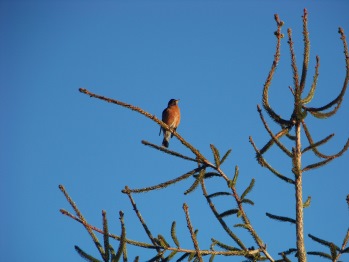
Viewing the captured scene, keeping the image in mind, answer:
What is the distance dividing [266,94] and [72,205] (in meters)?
1.75

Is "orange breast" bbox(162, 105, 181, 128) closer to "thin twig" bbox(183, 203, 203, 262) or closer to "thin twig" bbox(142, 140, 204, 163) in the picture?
"thin twig" bbox(142, 140, 204, 163)

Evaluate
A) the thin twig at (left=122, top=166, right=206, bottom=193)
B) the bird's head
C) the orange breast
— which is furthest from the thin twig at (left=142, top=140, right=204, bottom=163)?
the bird's head

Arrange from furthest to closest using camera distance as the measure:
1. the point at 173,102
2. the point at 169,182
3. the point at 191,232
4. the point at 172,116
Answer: the point at 173,102, the point at 172,116, the point at 169,182, the point at 191,232

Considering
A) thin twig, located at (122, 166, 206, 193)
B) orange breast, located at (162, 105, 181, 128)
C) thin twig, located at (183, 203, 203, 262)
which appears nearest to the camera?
thin twig, located at (183, 203, 203, 262)

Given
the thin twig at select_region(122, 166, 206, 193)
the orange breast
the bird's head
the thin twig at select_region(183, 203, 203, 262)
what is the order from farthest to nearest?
1. the bird's head
2. the orange breast
3. the thin twig at select_region(122, 166, 206, 193)
4. the thin twig at select_region(183, 203, 203, 262)

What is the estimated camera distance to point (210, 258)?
336 centimetres

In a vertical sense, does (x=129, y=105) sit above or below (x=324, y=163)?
above

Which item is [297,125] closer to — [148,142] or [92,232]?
[148,142]

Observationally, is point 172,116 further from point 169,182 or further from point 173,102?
point 169,182

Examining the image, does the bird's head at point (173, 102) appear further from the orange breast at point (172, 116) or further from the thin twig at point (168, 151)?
the thin twig at point (168, 151)

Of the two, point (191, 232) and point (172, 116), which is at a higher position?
point (172, 116)

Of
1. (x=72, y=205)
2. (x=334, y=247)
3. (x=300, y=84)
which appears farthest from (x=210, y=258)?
(x=300, y=84)

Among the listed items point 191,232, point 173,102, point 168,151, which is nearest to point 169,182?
point 168,151

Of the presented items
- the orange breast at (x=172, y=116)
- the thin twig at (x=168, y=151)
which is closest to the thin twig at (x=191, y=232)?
the thin twig at (x=168, y=151)
